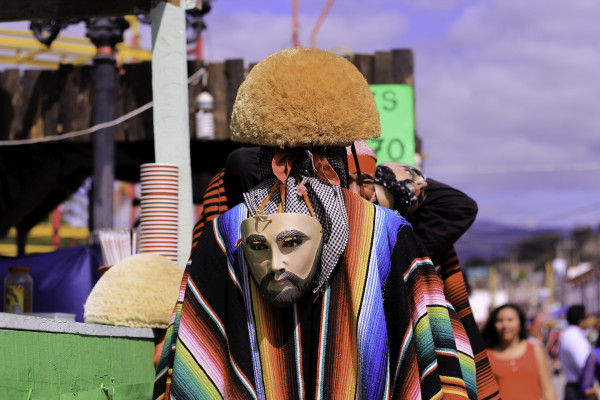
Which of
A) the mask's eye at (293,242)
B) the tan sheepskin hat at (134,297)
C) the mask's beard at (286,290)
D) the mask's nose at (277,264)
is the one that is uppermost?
the mask's eye at (293,242)

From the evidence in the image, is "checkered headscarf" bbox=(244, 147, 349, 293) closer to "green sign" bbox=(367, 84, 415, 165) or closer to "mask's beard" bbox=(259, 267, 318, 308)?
"mask's beard" bbox=(259, 267, 318, 308)

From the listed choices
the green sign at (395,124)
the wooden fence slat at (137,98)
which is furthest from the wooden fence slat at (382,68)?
the wooden fence slat at (137,98)

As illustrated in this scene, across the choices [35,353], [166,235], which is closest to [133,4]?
[166,235]

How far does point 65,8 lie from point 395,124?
2.81m

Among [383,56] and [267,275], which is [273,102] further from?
[383,56]

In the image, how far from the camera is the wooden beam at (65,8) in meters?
4.36

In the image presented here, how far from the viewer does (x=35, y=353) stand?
238 centimetres

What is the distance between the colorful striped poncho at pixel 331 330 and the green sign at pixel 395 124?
11.6 feet

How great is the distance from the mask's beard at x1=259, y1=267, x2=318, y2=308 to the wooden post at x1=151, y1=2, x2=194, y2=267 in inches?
72.7

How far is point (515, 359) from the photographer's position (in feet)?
20.3

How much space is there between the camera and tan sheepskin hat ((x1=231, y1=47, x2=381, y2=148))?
239 centimetres

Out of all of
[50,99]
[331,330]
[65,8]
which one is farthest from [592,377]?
[331,330]

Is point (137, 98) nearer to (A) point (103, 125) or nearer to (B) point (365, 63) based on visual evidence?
(A) point (103, 125)

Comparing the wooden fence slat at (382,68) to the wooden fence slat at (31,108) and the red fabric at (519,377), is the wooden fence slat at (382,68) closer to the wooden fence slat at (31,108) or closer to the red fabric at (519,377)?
the red fabric at (519,377)
